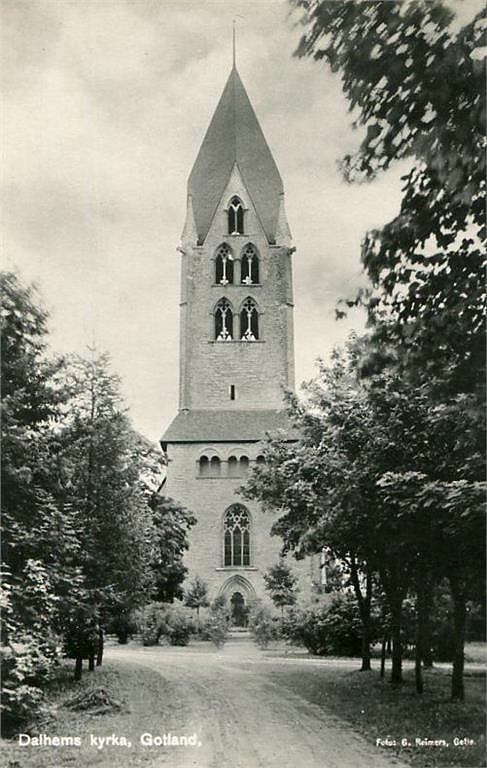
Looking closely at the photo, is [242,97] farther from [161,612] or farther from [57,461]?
[57,461]

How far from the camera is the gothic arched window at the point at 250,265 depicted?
170 ft

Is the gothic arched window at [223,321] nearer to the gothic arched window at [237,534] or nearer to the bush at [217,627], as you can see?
the gothic arched window at [237,534]

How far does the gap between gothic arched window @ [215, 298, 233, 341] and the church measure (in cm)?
7

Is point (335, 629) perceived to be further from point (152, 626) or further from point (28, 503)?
point (28, 503)

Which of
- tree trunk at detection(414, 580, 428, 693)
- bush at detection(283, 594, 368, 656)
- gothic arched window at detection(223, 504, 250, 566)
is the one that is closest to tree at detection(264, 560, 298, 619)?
gothic arched window at detection(223, 504, 250, 566)

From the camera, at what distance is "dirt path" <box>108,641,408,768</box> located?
9.34 meters

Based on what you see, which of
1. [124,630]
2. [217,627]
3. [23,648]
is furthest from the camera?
[217,627]

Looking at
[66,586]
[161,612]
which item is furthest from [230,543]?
[66,586]

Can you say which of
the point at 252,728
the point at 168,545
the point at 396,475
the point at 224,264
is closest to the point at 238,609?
the point at 168,545

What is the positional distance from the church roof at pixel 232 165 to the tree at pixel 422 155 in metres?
45.1

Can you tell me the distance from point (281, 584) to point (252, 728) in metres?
28.4

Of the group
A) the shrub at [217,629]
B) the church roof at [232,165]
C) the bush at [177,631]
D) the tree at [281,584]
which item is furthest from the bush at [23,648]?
the church roof at [232,165]

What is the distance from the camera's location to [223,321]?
A: 1977 inches

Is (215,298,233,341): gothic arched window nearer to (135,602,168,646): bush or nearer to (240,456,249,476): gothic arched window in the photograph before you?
(240,456,249,476): gothic arched window
